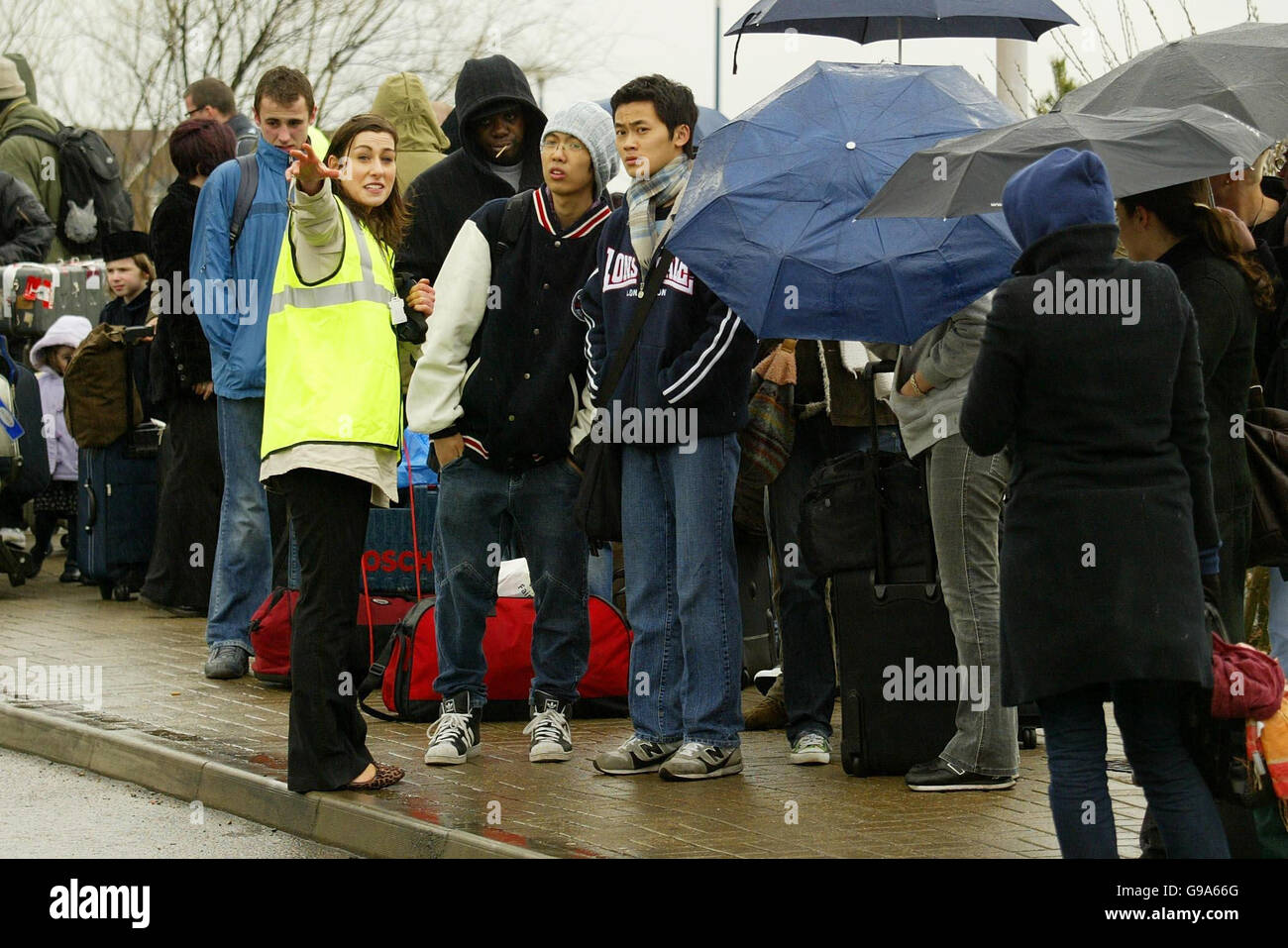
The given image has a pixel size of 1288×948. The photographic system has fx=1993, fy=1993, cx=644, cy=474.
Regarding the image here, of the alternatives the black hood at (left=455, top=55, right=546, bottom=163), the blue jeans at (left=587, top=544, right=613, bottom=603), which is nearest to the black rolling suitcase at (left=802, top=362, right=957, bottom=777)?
the blue jeans at (left=587, top=544, right=613, bottom=603)

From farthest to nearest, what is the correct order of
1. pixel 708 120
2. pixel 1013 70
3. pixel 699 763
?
pixel 1013 70 → pixel 708 120 → pixel 699 763

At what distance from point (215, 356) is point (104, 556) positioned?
10.1 feet

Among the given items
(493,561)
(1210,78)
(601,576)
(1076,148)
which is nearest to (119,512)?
(601,576)

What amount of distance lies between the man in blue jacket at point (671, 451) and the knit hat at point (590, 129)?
0.83ft

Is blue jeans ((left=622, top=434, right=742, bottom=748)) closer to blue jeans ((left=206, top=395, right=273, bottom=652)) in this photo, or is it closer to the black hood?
the black hood

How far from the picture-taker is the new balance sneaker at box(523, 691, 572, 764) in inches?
288

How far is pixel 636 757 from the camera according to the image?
711 cm

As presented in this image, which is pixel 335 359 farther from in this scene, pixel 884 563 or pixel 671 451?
pixel 884 563

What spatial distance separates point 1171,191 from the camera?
5684mm

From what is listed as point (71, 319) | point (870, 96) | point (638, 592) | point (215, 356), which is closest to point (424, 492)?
point (215, 356)

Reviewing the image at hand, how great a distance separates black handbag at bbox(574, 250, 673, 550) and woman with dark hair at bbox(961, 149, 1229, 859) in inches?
85.8

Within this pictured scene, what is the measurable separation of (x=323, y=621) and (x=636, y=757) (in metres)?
1.28

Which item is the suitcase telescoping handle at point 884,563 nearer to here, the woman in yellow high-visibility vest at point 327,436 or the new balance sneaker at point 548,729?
the new balance sneaker at point 548,729
